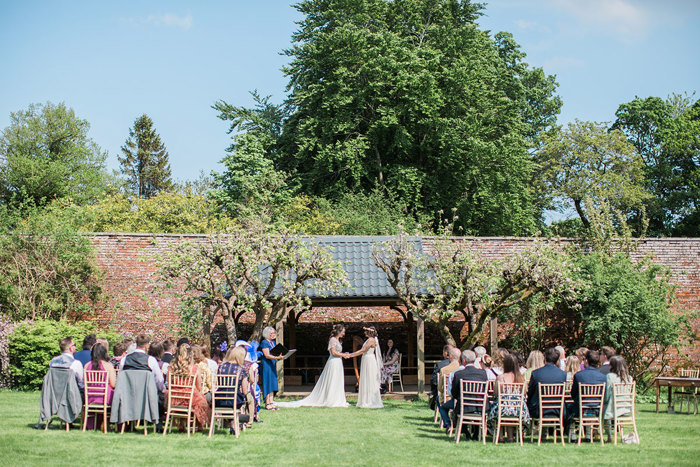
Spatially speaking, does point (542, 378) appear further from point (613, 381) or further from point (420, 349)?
point (420, 349)

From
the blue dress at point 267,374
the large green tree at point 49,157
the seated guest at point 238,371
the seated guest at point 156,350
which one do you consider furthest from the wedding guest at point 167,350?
the large green tree at point 49,157

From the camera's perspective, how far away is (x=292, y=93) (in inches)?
1277

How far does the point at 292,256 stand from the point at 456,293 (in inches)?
128

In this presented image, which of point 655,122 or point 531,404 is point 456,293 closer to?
point 531,404

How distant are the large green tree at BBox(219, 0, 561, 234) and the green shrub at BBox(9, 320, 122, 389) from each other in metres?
13.9

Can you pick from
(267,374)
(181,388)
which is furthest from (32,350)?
(181,388)

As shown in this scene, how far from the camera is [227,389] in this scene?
11211 mm

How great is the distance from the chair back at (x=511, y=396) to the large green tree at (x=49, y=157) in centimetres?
3691

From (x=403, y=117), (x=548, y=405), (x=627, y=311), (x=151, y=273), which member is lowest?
(x=548, y=405)

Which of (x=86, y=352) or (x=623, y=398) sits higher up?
(x=86, y=352)

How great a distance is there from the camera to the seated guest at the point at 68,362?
1098 cm

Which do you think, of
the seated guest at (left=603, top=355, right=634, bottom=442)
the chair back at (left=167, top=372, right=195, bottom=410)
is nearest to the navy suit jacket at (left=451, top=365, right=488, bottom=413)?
the seated guest at (left=603, top=355, right=634, bottom=442)

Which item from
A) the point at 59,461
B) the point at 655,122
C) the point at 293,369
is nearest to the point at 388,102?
the point at 293,369

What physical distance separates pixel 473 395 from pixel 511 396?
61 centimetres
